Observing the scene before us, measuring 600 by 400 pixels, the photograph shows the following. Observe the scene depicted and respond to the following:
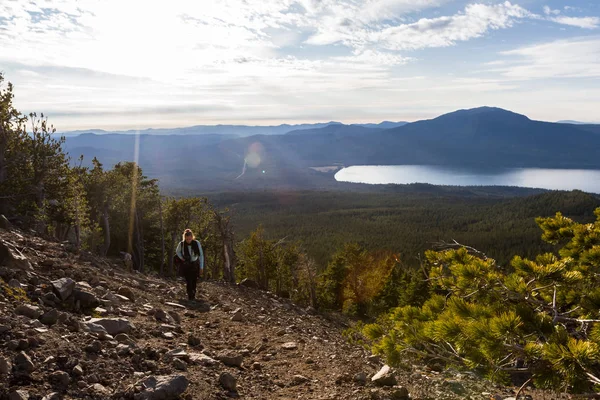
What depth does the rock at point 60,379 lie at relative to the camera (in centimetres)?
518

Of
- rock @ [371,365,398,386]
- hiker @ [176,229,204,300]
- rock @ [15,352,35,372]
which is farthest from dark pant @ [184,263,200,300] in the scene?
rock @ [15,352,35,372]

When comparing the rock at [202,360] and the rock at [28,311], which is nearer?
the rock at [28,311]

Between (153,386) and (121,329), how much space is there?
2.45 m

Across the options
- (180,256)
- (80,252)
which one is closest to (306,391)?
(180,256)

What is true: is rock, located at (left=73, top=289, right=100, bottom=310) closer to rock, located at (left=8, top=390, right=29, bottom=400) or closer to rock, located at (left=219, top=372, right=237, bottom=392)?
rock, located at (left=219, top=372, right=237, bottom=392)

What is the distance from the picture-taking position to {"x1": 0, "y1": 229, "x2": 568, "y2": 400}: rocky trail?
17.9ft

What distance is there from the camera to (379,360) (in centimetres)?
952

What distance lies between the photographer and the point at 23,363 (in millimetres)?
5207

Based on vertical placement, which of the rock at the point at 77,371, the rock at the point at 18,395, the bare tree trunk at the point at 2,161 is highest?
the bare tree trunk at the point at 2,161

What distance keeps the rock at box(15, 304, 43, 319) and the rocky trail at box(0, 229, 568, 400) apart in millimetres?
20

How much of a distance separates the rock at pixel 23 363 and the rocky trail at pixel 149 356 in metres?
0.01

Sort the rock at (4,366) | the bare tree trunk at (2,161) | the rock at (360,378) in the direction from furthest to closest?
the bare tree trunk at (2,161)
the rock at (360,378)
the rock at (4,366)

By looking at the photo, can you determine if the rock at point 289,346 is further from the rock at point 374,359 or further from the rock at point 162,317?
the rock at point 162,317

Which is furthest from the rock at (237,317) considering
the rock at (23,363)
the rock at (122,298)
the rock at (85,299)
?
the rock at (23,363)
